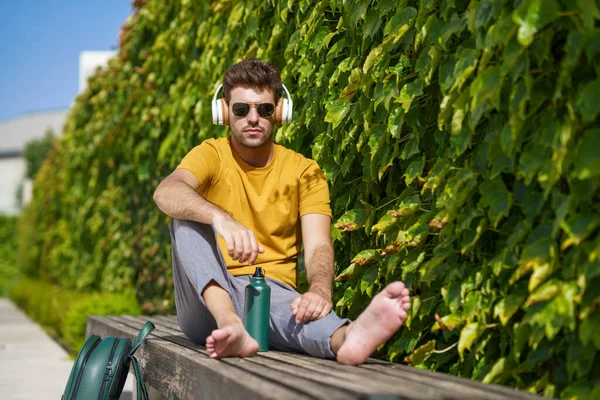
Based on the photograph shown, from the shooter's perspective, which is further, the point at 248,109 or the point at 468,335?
the point at 248,109

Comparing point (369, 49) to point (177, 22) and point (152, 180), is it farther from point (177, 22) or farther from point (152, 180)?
point (152, 180)

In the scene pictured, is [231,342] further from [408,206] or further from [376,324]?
[408,206]

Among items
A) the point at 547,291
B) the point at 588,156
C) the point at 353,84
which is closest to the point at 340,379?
the point at 547,291

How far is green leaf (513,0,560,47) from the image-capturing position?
6.38 ft

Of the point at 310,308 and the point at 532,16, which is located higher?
the point at 532,16

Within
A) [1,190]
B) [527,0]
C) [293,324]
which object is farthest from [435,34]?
[1,190]

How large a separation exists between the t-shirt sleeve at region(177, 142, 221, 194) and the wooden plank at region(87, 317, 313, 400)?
2.11ft

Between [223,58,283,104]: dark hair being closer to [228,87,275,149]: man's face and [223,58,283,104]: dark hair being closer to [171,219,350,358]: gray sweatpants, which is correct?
[228,87,275,149]: man's face

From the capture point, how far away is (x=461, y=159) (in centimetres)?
251

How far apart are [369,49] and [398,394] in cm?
178

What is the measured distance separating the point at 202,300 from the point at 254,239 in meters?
0.36

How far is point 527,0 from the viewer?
6.55 feet

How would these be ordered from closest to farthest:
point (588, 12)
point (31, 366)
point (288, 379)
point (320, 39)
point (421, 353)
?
point (588, 12) < point (288, 379) < point (421, 353) < point (320, 39) < point (31, 366)

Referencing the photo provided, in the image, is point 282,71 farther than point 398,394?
Yes
